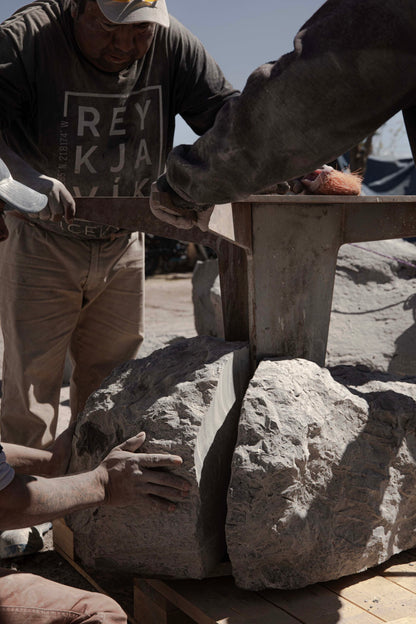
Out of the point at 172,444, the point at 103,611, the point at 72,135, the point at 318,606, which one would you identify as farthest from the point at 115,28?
the point at 318,606

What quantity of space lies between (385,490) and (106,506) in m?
0.88

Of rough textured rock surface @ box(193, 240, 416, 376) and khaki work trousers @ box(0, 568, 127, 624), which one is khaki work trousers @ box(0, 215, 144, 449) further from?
rough textured rock surface @ box(193, 240, 416, 376)

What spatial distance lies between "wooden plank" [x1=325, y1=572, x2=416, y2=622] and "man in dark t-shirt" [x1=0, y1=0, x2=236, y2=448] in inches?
54.4

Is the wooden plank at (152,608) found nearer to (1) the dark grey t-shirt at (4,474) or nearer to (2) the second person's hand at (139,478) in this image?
(2) the second person's hand at (139,478)

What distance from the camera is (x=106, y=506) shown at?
2229 mm

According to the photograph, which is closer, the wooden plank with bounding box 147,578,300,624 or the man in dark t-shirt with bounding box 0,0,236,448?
the wooden plank with bounding box 147,578,300,624

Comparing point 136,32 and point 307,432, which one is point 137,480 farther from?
point 136,32

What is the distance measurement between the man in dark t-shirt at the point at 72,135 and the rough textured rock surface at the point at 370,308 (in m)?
1.98

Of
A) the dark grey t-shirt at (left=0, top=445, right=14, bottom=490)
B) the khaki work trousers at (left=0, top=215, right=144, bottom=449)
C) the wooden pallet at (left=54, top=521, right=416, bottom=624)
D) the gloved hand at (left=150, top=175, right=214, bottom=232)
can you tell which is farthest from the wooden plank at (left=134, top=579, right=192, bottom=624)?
the gloved hand at (left=150, top=175, right=214, bottom=232)

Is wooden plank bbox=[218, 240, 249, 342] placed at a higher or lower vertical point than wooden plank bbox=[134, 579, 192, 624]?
higher

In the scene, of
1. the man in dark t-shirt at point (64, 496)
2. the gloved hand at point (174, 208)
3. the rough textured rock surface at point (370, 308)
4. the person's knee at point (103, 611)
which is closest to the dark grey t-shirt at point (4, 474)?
the man in dark t-shirt at point (64, 496)

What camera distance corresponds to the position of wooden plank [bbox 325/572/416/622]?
6.52 feet

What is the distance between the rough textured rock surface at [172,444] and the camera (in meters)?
2.13

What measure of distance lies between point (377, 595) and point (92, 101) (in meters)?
2.05
